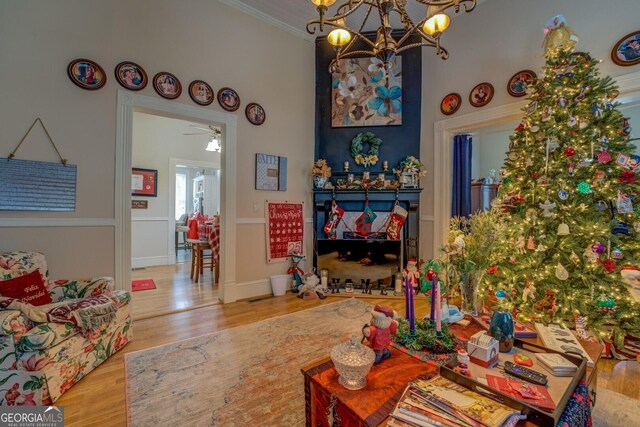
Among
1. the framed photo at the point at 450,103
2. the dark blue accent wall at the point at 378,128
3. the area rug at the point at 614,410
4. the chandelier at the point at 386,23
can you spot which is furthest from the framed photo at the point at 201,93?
the area rug at the point at 614,410

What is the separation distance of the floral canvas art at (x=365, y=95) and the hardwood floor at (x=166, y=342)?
103 inches

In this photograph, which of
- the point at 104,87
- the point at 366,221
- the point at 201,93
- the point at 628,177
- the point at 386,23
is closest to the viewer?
the point at 386,23

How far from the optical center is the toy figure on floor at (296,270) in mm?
4074

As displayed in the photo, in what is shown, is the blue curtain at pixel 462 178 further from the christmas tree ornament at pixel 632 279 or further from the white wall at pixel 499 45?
the christmas tree ornament at pixel 632 279

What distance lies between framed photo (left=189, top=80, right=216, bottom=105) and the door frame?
0.10 metres

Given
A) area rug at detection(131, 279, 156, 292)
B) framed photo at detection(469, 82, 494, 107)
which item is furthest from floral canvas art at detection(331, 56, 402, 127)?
area rug at detection(131, 279, 156, 292)

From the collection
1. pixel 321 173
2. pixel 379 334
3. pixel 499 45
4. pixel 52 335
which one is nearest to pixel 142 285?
pixel 52 335

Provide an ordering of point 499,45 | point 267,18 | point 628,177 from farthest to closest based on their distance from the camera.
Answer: point 267,18, point 499,45, point 628,177

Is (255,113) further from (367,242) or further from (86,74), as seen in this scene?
(367,242)

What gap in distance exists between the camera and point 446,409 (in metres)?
0.93

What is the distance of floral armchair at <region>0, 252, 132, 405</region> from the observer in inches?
63.1

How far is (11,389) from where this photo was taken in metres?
1.58

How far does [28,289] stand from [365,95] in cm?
427

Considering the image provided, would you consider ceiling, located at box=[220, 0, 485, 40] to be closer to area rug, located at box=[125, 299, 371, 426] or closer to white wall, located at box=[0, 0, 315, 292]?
white wall, located at box=[0, 0, 315, 292]
